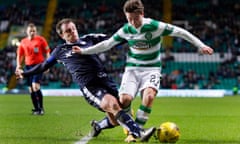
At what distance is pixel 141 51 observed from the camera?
9.23 metres

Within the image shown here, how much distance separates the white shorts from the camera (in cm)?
918

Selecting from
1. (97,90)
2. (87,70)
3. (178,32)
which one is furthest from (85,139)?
(178,32)

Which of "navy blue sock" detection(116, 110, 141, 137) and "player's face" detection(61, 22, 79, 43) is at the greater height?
"player's face" detection(61, 22, 79, 43)

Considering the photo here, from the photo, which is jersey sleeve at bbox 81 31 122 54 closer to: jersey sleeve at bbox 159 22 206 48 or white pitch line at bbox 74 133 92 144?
jersey sleeve at bbox 159 22 206 48

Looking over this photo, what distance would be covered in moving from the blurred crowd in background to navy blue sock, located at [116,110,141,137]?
89.0 feet

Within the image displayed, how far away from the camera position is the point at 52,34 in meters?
42.0

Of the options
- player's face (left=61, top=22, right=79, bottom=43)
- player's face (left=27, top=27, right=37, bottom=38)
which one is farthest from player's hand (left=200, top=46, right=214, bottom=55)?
player's face (left=27, top=27, right=37, bottom=38)

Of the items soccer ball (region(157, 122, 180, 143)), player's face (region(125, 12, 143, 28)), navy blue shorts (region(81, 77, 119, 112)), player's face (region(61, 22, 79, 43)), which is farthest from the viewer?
player's face (region(61, 22, 79, 43))

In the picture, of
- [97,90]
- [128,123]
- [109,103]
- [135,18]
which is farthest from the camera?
[97,90]

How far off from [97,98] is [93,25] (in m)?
33.4

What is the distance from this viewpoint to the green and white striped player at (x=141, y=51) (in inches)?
353

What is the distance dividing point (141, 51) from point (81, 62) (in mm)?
1138

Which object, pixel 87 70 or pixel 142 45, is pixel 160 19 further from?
pixel 142 45

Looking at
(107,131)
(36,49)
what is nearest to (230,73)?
(36,49)
